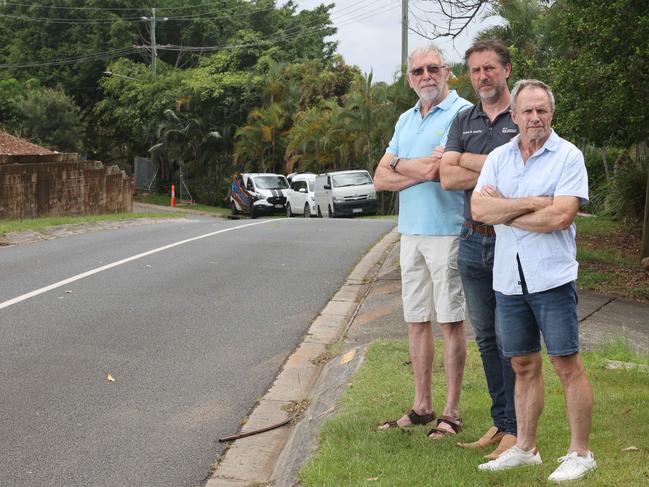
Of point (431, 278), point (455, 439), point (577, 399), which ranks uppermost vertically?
point (431, 278)

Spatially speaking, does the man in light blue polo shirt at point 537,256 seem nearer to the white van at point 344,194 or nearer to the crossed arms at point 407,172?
the crossed arms at point 407,172

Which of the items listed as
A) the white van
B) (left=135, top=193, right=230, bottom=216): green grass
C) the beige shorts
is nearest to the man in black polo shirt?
the beige shorts

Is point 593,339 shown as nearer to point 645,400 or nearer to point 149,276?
point 645,400

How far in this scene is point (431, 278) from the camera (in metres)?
5.61

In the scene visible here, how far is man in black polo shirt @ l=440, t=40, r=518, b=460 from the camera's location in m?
5.00

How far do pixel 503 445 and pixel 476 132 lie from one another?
5.41ft

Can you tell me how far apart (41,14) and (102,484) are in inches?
2374

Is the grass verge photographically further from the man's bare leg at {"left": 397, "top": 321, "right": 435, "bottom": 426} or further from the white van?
the white van

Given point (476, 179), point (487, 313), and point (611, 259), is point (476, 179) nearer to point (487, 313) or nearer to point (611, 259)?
point (487, 313)

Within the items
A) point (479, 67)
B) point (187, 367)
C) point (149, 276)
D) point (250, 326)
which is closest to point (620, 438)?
point (479, 67)

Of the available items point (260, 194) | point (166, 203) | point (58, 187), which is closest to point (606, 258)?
point (58, 187)

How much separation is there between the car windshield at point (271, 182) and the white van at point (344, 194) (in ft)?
20.7

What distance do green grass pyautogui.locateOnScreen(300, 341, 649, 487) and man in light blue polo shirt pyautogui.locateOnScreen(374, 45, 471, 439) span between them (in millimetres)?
247

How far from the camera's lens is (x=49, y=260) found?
46.7ft
